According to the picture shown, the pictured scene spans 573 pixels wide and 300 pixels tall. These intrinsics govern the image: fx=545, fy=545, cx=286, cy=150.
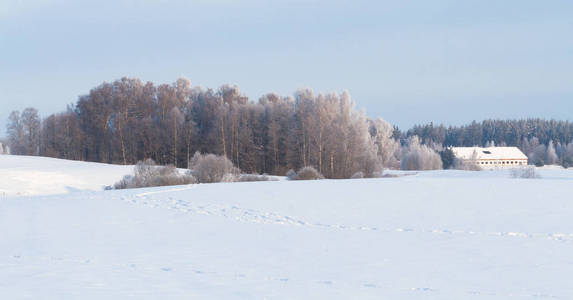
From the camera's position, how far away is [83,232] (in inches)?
404

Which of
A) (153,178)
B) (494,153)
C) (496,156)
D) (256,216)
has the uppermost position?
(494,153)

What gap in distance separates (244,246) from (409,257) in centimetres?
263

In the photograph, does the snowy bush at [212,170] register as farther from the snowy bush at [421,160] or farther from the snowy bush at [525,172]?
the snowy bush at [421,160]

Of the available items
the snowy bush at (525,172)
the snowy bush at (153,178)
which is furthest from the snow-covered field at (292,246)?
the snowy bush at (525,172)

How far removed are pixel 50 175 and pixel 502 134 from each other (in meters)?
99.3

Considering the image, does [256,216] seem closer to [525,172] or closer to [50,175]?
[50,175]

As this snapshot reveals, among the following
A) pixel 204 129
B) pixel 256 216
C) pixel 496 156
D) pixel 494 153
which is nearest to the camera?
pixel 256 216

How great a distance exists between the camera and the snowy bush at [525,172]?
100 feet

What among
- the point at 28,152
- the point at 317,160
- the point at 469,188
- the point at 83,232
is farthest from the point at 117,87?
the point at 83,232

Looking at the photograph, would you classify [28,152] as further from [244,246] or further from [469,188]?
[244,246]

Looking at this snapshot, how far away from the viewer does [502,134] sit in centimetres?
11156

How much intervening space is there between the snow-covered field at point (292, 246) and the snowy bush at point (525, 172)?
46.2 ft

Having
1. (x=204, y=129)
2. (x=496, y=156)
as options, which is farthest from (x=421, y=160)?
(x=496, y=156)

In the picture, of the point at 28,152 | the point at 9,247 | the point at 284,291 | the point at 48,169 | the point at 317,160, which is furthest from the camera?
the point at 28,152
